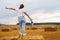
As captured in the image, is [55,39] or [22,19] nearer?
[22,19]

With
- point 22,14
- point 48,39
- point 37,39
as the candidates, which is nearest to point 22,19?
point 22,14

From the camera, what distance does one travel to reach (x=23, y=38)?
42.3ft

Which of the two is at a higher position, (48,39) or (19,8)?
(19,8)

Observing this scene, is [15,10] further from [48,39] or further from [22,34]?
[48,39]

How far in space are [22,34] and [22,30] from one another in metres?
0.19

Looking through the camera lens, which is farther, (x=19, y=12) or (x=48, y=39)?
(x=48, y=39)

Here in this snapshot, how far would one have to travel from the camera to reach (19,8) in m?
12.7

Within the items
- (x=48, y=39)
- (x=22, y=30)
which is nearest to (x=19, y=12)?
(x=22, y=30)

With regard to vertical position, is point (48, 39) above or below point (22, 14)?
below

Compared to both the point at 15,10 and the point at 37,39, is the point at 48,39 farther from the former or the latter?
the point at 15,10

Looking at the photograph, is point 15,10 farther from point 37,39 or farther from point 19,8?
point 37,39

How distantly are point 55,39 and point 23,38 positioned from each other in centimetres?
307

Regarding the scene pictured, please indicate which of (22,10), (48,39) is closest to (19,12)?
(22,10)

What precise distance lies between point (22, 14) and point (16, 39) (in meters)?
1.21
